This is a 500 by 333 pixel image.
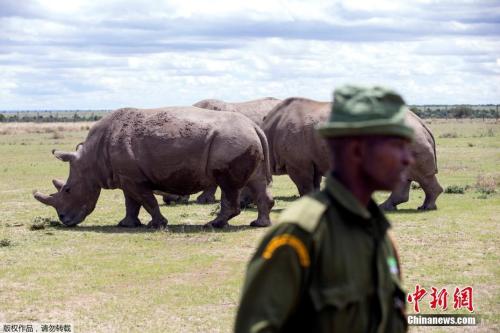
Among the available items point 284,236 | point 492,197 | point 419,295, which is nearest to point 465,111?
point 492,197

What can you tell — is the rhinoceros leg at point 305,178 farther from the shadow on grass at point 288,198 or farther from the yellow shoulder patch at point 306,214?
the yellow shoulder patch at point 306,214

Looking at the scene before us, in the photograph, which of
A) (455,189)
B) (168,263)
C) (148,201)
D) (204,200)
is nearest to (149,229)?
(148,201)

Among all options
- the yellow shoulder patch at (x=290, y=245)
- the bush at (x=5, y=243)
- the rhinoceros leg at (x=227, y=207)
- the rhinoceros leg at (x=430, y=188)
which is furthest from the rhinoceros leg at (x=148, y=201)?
the yellow shoulder patch at (x=290, y=245)

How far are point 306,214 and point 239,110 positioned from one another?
17731 mm

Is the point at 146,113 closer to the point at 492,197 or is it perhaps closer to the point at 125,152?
the point at 125,152

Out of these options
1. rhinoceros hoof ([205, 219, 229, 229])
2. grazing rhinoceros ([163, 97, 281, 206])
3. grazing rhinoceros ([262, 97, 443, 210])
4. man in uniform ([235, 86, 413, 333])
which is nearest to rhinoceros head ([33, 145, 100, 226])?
rhinoceros hoof ([205, 219, 229, 229])

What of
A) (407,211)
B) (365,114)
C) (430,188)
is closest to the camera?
(365,114)

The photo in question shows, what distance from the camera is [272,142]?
17.9 metres

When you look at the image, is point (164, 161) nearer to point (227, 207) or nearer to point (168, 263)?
point (227, 207)

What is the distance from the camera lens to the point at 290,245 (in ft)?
9.36

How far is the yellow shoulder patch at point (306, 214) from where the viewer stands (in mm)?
2881

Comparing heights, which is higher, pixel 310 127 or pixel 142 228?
pixel 310 127

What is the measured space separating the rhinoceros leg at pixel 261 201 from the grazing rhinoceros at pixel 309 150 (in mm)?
1932

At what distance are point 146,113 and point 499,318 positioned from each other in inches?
321
